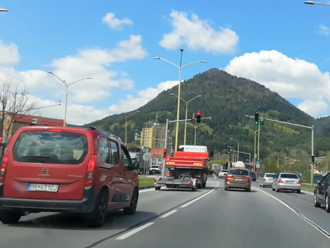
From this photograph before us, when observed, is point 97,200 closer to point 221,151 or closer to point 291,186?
point 291,186

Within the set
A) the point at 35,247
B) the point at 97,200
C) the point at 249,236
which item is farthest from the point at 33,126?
the point at 249,236

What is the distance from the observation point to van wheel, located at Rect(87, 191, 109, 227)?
10.4 metres

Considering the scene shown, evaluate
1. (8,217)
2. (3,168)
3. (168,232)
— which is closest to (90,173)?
(3,168)

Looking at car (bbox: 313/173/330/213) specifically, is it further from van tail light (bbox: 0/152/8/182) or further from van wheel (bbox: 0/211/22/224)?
van tail light (bbox: 0/152/8/182)

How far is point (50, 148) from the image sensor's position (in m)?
10.2

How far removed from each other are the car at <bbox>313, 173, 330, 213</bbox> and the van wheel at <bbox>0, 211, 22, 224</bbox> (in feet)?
36.6

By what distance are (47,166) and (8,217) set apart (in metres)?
1.69

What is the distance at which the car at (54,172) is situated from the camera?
999 centimetres

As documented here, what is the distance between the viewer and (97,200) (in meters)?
10.3

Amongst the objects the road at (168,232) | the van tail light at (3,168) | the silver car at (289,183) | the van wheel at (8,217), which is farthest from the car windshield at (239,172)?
the van tail light at (3,168)

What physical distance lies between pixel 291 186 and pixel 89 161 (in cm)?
2680

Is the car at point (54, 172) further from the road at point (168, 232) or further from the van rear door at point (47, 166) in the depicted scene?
the road at point (168, 232)

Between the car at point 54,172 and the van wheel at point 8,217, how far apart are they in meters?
0.02

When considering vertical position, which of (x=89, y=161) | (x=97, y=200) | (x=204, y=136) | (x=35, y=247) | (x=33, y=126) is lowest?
(x=35, y=247)
